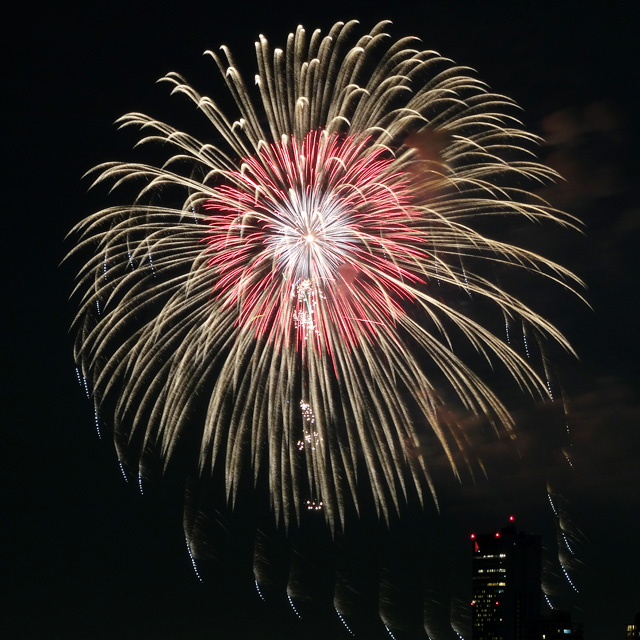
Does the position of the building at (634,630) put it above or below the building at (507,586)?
below

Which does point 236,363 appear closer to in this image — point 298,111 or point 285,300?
point 285,300

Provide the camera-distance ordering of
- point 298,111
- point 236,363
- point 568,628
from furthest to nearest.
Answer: point 568,628 < point 236,363 < point 298,111

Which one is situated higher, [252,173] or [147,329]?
[252,173]

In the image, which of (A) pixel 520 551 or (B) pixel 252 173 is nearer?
(B) pixel 252 173

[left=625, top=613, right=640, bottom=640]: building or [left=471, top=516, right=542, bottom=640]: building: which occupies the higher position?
[left=471, top=516, right=542, bottom=640]: building

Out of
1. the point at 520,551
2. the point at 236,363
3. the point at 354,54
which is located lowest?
the point at 236,363

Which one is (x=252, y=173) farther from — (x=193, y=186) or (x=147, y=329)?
(x=147, y=329)

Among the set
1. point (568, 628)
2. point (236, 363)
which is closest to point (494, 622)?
point (568, 628)

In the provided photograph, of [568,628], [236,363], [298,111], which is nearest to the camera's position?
[298,111]
